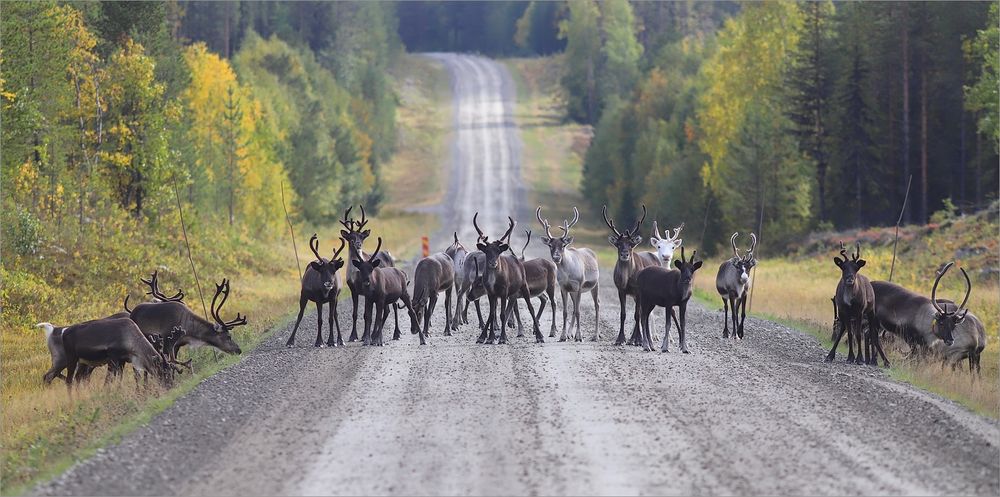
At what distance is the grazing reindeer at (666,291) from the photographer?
70.6ft

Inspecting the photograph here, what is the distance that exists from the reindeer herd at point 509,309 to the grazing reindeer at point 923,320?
17mm

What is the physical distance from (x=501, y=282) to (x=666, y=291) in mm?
3132

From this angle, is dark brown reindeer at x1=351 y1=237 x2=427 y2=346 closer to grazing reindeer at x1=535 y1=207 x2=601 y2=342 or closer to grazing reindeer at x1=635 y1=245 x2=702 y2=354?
grazing reindeer at x1=535 y1=207 x2=601 y2=342

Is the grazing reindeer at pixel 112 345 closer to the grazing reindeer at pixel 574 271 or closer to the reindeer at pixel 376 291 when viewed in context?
the reindeer at pixel 376 291

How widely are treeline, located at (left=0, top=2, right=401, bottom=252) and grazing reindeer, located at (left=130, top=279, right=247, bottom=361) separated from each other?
11930 mm

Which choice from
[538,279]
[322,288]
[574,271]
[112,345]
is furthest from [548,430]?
[538,279]

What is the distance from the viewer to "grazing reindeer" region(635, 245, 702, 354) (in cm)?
2153

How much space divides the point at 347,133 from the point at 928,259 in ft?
166

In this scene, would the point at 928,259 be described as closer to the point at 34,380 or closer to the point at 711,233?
the point at 711,233

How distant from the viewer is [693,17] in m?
132

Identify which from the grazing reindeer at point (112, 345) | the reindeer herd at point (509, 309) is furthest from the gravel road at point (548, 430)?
the grazing reindeer at point (112, 345)

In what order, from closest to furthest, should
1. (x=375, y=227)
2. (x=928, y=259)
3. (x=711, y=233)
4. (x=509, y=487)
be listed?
(x=509, y=487) < (x=928, y=259) < (x=711, y=233) < (x=375, y=227)

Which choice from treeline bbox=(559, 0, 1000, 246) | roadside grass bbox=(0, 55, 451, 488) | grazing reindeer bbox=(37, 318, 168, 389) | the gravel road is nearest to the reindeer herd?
grazing reindeer bbox=(37, 318, 168, 389)

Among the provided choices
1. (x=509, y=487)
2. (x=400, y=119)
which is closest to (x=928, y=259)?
(x=509, y=487)
